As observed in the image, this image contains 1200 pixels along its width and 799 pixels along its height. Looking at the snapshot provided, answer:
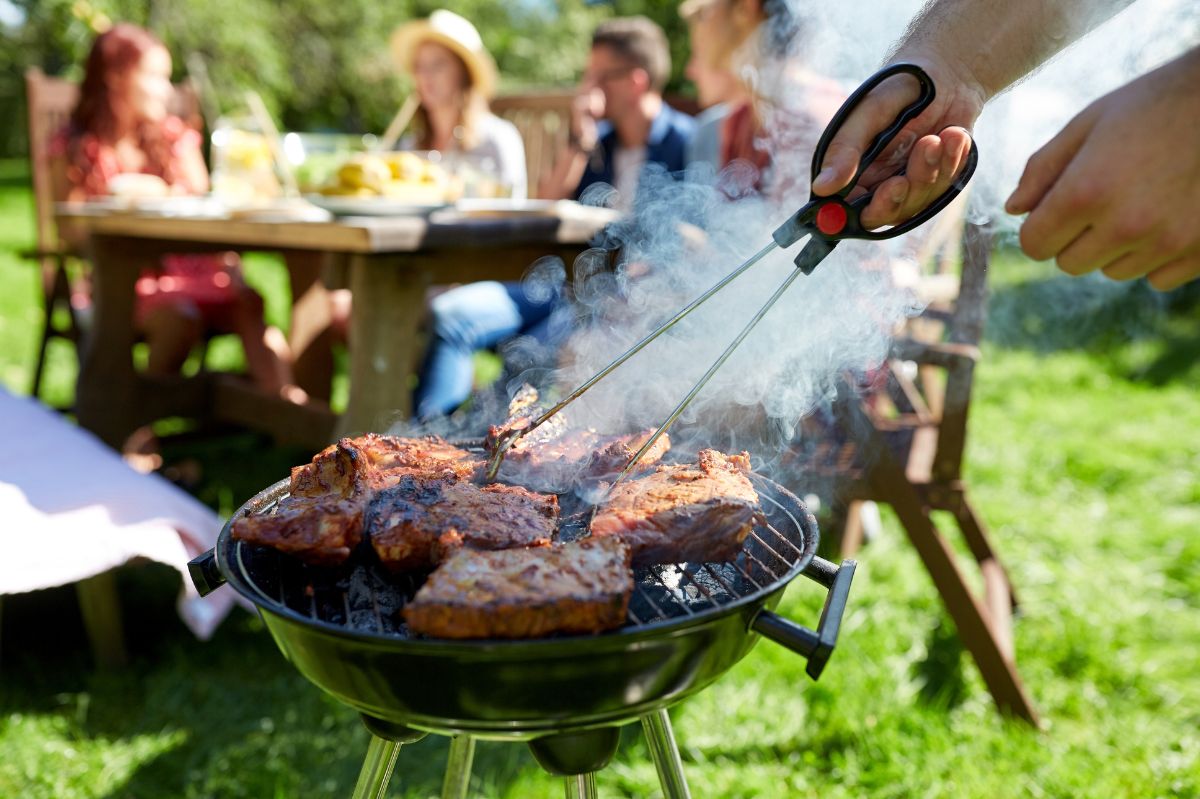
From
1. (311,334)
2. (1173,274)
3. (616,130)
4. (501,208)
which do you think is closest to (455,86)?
(616,130)

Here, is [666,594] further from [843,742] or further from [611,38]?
[611,38]

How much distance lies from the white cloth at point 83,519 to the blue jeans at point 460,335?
1402mm

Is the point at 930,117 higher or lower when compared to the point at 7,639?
higher

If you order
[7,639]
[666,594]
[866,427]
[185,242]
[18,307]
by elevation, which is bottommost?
[18,307]

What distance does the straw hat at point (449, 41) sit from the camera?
16.5 ft

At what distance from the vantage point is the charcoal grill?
3.98ft

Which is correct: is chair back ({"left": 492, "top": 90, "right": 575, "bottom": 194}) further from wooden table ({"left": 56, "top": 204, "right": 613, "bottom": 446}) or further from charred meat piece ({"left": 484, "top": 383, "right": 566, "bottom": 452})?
charred meat piece ({"left": 484, "top": 383, "right": 566, "bottom": 452})

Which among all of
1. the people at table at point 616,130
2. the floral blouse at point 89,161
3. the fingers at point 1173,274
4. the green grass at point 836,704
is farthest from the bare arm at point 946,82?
the floral blouse at point 89,161

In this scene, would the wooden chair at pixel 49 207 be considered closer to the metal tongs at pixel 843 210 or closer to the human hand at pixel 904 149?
the metal tongs at pixel 843 210

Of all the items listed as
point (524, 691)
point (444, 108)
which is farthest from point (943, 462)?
point (444, 108)

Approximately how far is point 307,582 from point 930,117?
143 cm

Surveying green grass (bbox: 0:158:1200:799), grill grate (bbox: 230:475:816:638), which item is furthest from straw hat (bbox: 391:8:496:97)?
grill grate (bbox: 230:475:816:638)

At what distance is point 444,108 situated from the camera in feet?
17.5

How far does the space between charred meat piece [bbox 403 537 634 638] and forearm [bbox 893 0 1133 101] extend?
1181 millimetres
